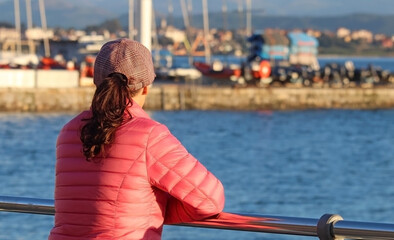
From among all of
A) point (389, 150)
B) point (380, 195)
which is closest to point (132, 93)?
point (380, 195)

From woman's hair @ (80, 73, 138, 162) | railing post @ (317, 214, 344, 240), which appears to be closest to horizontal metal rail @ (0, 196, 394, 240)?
railing post @ (317, 214, 344, 240)

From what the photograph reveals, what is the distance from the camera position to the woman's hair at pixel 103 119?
2.89 meters

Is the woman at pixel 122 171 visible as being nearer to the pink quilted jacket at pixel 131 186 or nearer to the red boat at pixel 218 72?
the pink quilted jacket at pixel 131 186

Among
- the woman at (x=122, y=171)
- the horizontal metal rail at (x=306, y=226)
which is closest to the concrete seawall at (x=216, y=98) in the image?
the horizontal metal rail at (x=306, y=226)

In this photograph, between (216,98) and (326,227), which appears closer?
(326,227)

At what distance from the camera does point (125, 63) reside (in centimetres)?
297

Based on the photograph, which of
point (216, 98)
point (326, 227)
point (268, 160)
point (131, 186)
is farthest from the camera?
point (216, 98)

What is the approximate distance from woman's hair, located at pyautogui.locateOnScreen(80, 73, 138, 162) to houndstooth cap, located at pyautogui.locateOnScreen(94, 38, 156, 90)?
0.18ft

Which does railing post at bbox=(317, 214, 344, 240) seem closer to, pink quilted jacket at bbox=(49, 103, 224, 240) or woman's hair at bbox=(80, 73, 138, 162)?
pink quilted jacket at bbox=(49, 103, 224, 240)

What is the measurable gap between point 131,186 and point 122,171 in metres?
0.05

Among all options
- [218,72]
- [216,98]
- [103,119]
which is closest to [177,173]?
[103,119]

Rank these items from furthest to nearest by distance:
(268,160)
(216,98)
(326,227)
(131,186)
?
(216,98)
(268,160)
(326,227)
(131,186)

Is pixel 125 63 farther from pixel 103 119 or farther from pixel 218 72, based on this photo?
pixel 218 72

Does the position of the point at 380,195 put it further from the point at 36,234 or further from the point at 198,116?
the point at 198,116
